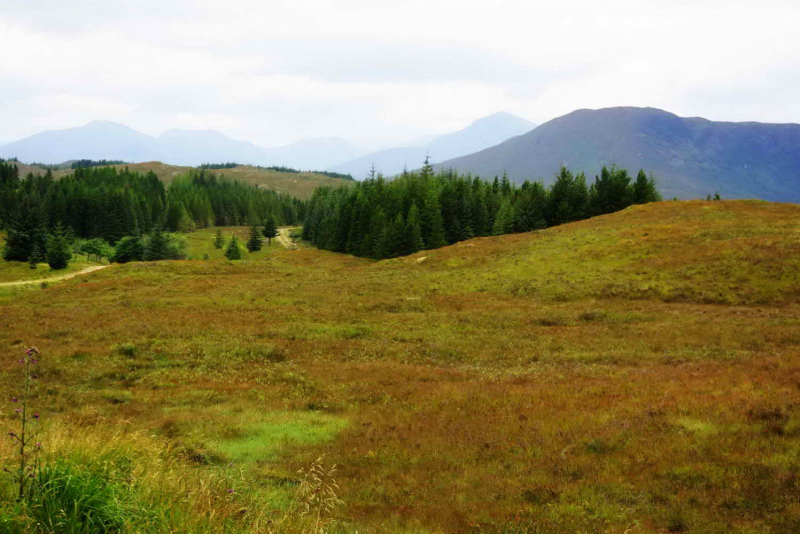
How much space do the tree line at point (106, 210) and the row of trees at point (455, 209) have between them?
4028 centimetres

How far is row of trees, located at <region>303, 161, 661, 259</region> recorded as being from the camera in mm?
86188

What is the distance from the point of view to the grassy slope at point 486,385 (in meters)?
8.25

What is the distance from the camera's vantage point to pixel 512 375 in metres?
18.3

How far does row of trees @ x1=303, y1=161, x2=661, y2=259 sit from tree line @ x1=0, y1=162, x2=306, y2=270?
40.3m

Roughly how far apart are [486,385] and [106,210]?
142m

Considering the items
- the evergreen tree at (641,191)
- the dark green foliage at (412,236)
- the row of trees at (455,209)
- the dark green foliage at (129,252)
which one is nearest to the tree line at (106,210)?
the dark green foliage at (129,252)

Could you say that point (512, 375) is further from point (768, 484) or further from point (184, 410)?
point (184, 410)

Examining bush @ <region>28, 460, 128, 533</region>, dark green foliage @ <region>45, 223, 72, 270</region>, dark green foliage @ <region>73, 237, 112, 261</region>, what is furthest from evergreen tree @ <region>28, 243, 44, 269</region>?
bush @ <region>28, 460, 128, 533</region>

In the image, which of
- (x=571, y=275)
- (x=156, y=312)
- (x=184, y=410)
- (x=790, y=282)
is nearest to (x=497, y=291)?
(x=571, y=275)

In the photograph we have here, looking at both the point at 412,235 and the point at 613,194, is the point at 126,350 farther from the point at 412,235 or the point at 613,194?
the point at 613,194

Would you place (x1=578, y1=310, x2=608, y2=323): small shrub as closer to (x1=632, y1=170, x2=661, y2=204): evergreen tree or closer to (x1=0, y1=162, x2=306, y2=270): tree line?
(x1=632, y1=170, x2=661, y2=204): evergreen tree

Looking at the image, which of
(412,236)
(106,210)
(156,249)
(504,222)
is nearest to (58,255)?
(156,249)

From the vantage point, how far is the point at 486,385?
16.5 meters

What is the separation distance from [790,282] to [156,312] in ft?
158
